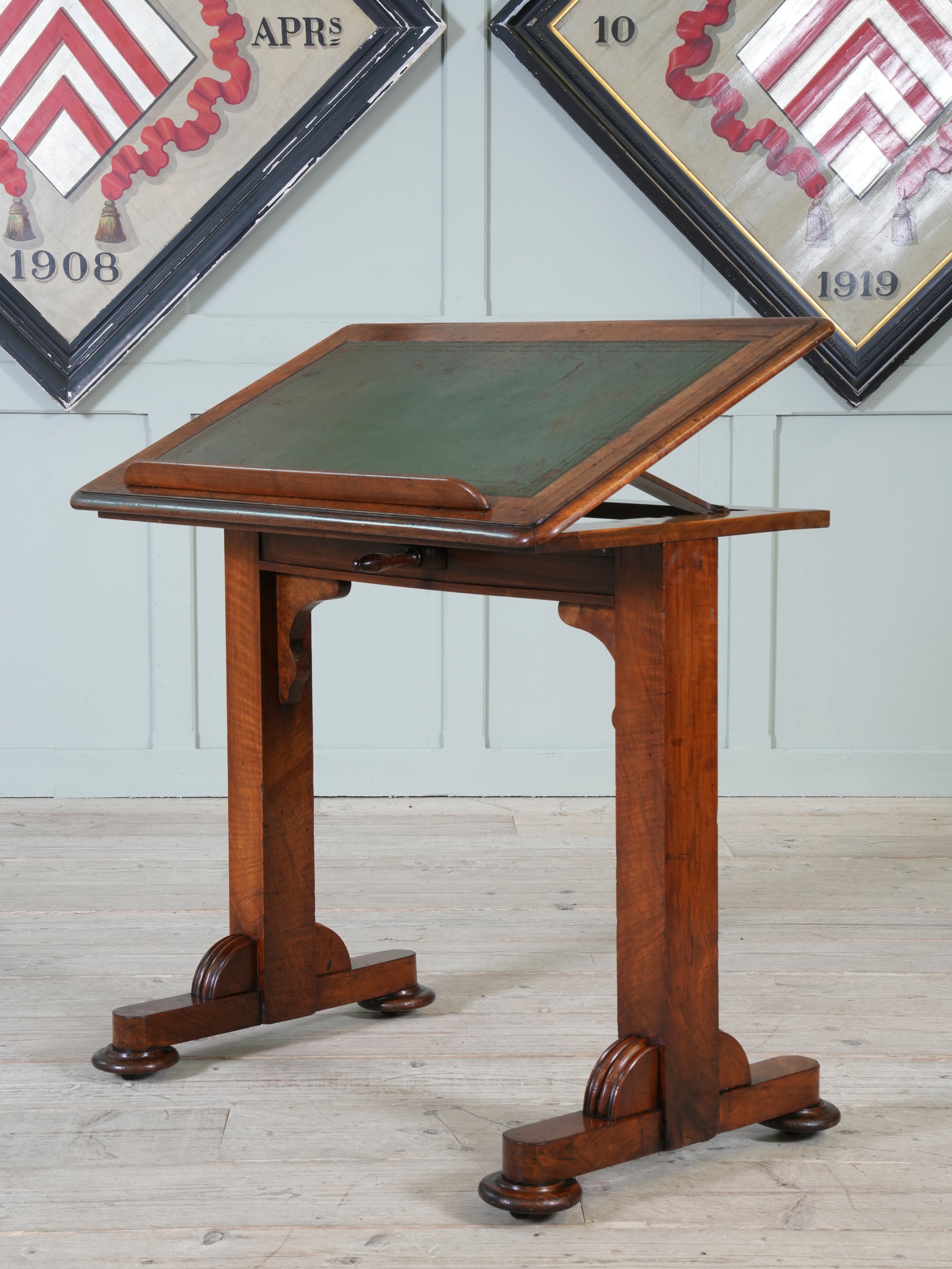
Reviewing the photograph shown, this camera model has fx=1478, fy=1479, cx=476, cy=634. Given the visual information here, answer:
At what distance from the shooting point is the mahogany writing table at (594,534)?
183cm

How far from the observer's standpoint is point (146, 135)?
4.08 metres

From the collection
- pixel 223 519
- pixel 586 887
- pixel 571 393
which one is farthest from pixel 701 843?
Answer: pixel 586 887

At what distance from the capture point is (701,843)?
79.4 inches

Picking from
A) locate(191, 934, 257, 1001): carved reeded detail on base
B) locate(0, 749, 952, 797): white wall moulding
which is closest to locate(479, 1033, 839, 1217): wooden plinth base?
locate(191, 934, 257, 1001): carved reeded detail on base

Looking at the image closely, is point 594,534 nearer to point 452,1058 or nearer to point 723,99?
point 452,1058

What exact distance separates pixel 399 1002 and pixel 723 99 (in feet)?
8.79

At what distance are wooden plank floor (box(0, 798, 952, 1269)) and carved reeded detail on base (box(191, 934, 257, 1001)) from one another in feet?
0.36

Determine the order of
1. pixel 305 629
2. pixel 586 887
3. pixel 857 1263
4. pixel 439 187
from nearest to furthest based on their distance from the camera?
pixel 857 1263
pixel 305 629
pixel 586 887
pixel 439 187

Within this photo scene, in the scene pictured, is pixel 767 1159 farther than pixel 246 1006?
No

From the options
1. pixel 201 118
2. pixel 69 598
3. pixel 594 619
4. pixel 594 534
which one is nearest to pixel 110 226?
pixel 201 118

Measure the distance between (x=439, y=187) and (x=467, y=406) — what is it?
2244mm

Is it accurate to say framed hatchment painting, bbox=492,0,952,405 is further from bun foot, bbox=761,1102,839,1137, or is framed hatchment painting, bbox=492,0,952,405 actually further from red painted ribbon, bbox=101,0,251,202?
bun foot, bbox=761,1102,839,1137

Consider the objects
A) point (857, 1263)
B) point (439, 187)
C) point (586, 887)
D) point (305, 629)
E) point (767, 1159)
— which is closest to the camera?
point (857, 1263)

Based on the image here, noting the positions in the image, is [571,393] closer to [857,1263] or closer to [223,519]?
[223,519]
